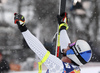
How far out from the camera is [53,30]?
1.93 metres

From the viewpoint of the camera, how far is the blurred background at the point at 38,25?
1.67 meters

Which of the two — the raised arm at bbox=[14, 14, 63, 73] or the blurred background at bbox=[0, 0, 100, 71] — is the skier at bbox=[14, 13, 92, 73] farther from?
the blurred background at bbox=[0, 0, 100, 71]

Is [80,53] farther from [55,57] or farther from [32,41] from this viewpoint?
[32,41]

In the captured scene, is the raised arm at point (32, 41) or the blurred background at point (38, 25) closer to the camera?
the raised arm at point (32, 41)

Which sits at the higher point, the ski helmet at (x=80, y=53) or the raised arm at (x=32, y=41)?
the raised arm at (x=32, y=41)

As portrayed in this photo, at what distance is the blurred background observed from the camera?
167 centimetres

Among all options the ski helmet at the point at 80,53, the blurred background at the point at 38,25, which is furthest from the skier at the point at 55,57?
the blurred background at the point at 38,25

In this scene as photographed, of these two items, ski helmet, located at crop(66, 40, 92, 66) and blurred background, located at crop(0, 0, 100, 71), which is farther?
blurred background, located at crop(0, 0, 100, 71)

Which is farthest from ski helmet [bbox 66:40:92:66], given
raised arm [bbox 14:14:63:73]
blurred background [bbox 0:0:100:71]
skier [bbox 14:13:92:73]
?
blurred background [bbox 0:0:100:71]

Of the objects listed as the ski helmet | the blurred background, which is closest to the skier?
the ski helmet

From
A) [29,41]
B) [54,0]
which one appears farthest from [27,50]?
[29,41]

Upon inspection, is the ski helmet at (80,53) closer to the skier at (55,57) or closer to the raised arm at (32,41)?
the skier at (55,57)

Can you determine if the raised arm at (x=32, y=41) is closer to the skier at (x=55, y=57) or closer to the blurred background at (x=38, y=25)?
the skier at (x=55, y=57)

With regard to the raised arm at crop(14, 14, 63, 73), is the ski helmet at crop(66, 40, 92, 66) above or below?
below
